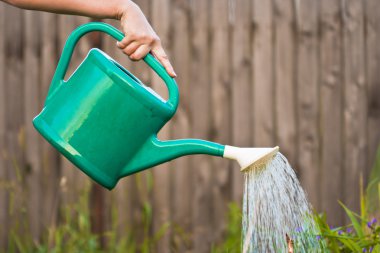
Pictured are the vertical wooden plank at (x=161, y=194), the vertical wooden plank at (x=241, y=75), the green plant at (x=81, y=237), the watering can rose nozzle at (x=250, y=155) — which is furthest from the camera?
the vertical wooden plank at (x=241, y=75)

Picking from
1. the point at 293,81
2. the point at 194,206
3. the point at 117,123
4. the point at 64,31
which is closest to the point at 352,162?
the point at 293,81

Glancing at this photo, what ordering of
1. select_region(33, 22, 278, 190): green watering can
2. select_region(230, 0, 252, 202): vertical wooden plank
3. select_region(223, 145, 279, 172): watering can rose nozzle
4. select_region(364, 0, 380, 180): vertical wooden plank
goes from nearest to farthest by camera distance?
select_region(223, 145, 279, 172): watering can rose nozzle < select_region(33, 22, 278, 190): green watering can < select_region(230, 0, 252, 202): vertical wooden plank < select_region(364, 0, 380, 180): vertical wooden plank

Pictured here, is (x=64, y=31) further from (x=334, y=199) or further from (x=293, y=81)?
(x=334, y=199)

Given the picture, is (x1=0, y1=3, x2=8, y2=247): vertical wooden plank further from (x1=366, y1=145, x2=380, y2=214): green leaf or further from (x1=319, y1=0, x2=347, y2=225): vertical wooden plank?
(x1=366, y1=145, x2=380, y2=214): green leaf

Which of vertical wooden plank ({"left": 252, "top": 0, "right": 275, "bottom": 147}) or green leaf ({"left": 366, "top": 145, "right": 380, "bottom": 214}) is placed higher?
vertical wooden plank ({"left": 252, "top": 0, "right": 275, "bottom": 147})

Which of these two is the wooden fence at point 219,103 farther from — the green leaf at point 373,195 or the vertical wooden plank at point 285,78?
the green leaf at point 373,195

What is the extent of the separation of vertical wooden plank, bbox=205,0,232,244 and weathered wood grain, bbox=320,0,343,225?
467 mm

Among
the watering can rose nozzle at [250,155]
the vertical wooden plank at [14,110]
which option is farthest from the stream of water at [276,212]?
the vertical wooden plank at [14,110]

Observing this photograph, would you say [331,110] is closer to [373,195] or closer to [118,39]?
[373,195]

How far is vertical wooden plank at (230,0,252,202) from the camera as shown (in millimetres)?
3666

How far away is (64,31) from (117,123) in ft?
6.17

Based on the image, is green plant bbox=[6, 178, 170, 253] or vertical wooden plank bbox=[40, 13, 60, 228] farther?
vertical wooden plank bbox=[40, 13, 60, 228]

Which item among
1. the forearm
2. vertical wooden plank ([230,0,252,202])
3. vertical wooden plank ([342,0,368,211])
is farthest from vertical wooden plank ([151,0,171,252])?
the forearm

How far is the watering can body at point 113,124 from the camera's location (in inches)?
73.2
